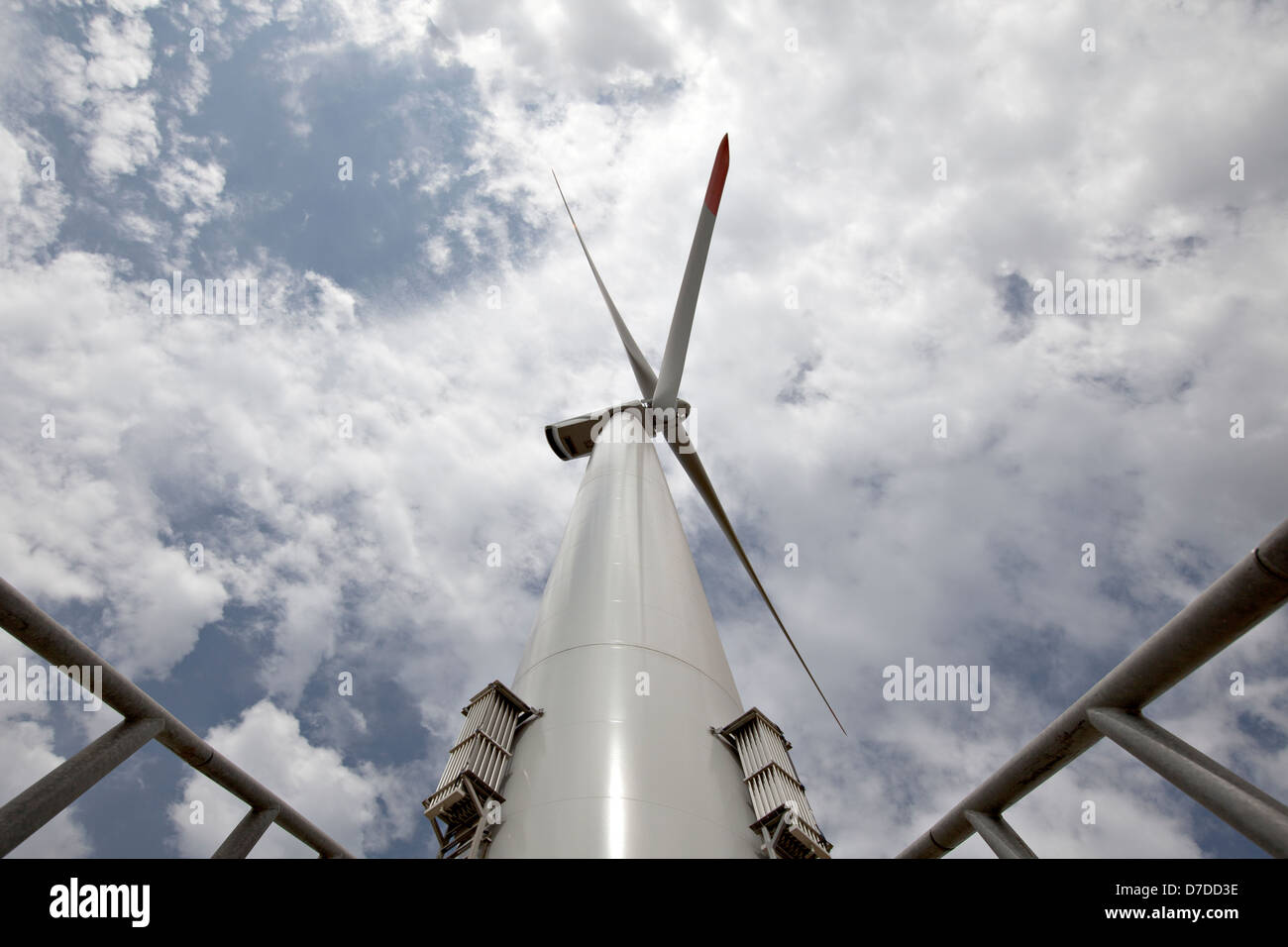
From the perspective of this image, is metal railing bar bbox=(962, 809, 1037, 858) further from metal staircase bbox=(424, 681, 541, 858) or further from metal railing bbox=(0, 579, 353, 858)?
metal railing bbox=(0, 579, 353, 858)

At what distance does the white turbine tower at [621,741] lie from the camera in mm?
8492

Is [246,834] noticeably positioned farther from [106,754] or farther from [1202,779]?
[1202,779]

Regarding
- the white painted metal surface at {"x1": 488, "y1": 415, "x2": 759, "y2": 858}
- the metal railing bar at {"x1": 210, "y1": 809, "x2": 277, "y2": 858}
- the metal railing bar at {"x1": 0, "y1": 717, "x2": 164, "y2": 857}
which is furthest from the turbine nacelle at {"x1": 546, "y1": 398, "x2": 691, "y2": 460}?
the metal railing bar at {"x1": 0, "y1": 717, "x2": 164, "y2": 857}

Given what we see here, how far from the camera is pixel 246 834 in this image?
747 centimetres

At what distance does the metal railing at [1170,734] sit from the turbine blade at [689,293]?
19256 millimetres

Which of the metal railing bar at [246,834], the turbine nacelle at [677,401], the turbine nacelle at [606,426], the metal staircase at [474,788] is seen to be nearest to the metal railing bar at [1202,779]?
the metal staircase at [474,788]

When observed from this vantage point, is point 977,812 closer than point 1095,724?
No
